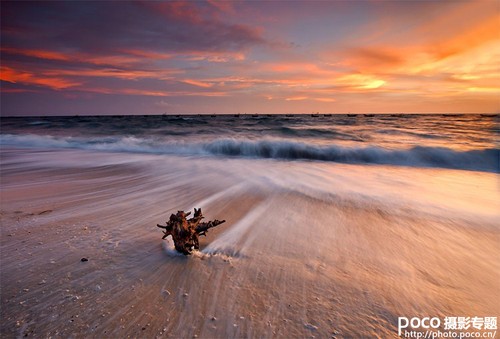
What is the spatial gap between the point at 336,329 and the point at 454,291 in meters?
1.27

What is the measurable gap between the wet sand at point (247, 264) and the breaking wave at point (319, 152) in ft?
16.5

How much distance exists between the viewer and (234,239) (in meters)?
3.04

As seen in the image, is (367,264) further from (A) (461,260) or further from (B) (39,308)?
(B) (39,308)

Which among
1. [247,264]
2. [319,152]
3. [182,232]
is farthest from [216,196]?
[319,152]

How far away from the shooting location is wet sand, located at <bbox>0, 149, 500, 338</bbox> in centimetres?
183

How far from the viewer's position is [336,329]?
1.77 m

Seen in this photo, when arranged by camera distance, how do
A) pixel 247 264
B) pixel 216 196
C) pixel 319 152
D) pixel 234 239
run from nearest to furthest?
pixel 247 264 < pixel 234 239 < pixel 216 196 < pixel 319 152

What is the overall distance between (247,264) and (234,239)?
567mm

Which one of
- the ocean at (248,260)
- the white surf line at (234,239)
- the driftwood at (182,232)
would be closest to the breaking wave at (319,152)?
the ocean at (248,260)

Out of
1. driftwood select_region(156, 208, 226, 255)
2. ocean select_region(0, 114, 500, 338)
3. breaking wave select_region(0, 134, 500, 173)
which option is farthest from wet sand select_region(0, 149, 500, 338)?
breaking wave select_region(0, 134, 500, 173)

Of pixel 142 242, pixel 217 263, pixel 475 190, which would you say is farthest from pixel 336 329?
pixel 475 190

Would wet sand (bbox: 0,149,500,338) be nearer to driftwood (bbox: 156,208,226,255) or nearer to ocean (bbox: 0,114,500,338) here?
ocean (bbox: 0,114,500,338)

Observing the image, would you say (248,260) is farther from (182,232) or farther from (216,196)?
(216,196)

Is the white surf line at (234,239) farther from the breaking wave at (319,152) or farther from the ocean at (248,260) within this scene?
the breaking wave at (319,152)
